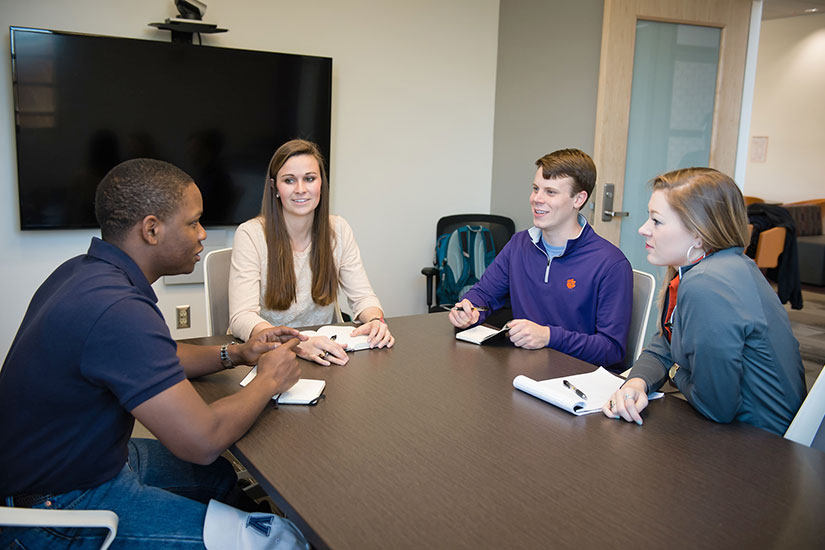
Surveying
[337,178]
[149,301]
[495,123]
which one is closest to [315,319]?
[149,301]

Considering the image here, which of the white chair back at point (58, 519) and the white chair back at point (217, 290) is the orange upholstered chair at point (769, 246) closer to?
the white chair back at point (217, 290)

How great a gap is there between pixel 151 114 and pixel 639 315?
8.56 feet

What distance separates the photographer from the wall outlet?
367 centimetres

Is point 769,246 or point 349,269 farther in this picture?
point 769,246

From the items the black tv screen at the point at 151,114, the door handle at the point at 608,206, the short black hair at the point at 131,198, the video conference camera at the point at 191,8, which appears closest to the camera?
the short black hair at the point at 131,198

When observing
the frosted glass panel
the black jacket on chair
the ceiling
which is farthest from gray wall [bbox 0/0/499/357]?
the ceiling

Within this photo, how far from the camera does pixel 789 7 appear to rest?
687 cm

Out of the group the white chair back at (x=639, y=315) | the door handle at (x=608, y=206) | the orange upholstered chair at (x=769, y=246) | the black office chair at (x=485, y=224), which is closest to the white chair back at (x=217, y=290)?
the white chair back at (x=639, y=315)

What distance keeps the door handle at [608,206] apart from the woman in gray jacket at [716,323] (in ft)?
6.55

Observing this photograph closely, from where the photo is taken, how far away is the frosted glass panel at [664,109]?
3553mm

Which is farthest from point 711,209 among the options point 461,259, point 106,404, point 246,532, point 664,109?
point 461,259

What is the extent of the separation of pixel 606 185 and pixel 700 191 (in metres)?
2.07

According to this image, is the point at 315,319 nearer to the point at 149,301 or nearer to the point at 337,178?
the point at 149,301

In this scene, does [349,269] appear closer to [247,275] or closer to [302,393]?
[247,275]
